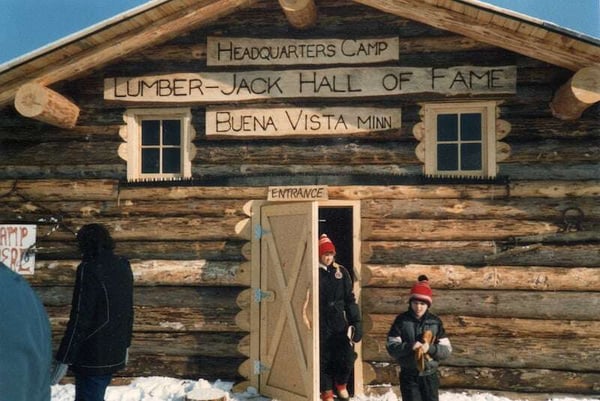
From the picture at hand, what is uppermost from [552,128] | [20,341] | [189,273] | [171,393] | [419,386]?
[552,128]

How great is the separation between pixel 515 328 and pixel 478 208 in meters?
1.46

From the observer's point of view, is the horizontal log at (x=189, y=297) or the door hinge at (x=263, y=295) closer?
the door hinge at (x=263, y=295)

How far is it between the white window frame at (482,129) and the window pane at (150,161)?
11.4 ft

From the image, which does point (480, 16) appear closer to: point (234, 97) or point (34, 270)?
point (234, 97)

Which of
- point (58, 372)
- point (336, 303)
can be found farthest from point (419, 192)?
point (58, 372)

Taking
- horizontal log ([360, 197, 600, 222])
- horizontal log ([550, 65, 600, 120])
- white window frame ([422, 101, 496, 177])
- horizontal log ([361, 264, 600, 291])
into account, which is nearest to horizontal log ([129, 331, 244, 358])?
horizontal log ([361, 264, 600, 291])

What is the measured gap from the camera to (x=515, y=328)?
664 cm

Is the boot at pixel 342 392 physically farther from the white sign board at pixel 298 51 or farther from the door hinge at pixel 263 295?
the white sign board at pixel 298 51

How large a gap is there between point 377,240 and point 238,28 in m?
3.21

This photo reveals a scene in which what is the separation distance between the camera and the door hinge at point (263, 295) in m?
6.84

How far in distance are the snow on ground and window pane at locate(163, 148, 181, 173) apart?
2650 mm

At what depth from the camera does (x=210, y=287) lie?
7.14m

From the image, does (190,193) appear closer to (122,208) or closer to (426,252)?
(122,208)

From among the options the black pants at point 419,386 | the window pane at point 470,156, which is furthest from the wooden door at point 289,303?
the window pane at point 470,156
